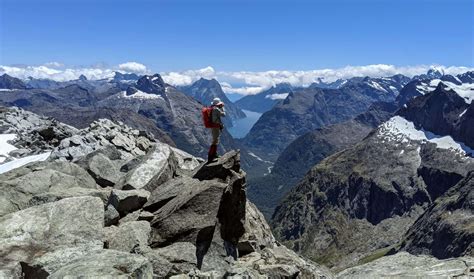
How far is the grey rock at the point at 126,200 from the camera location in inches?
1190

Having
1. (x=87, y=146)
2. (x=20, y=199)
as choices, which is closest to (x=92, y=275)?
(x=20, y=199)

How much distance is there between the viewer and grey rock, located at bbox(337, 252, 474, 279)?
23.2m

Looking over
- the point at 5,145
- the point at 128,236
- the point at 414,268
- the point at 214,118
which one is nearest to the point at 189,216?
the point at 128,236

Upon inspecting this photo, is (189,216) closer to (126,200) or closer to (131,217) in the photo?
(131,217)

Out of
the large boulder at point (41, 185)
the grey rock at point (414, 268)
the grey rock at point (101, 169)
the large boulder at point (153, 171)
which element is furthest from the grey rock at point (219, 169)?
the grey rock at point (414, 268)

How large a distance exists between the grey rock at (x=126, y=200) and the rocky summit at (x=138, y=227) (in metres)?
0.06

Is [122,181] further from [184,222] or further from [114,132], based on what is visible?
[114,132]

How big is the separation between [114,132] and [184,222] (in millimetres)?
41352

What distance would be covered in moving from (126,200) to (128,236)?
5.67 m

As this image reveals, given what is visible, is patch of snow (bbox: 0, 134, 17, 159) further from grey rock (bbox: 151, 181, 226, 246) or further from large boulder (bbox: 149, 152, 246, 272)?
grey rock (bbox: 151, 181, 226, 246)

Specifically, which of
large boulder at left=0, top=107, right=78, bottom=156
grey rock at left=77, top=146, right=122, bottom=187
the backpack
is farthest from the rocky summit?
large boulder at left=0, top=107, right=78, bottom=156

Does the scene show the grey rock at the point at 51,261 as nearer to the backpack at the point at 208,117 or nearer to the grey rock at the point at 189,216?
the grey rock at the point at 189,216

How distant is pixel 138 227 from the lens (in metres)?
26.5

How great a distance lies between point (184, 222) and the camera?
88.4ft
